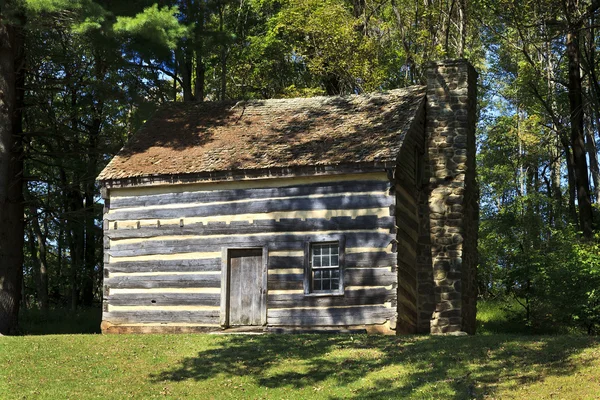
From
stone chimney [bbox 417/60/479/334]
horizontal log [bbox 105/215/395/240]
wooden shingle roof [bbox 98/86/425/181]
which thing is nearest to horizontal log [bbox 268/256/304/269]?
horizontal log [bbox 105/215/395/240]

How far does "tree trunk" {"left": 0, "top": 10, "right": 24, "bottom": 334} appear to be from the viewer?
73.1ft

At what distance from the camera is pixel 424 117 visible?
23.2 m

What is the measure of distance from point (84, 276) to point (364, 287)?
1795 centimetres

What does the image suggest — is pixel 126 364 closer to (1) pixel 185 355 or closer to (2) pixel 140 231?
(1) pixel 185 355

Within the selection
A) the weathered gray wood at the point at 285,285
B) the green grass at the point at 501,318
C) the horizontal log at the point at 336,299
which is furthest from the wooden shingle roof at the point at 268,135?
the green grass at the point at 501,318

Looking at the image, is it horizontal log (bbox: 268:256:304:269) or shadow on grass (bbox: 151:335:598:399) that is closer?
shadow on grass (bbox: 151:335:598:399)

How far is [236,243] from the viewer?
21406 mm

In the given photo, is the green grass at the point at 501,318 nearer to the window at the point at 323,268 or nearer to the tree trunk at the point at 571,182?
the tree trunk at the point at 571,182

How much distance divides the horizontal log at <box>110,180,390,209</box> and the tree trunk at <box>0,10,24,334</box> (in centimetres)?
274

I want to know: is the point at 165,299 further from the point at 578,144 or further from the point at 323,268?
the point at 578,144

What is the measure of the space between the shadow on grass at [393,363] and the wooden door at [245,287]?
9.11 feet

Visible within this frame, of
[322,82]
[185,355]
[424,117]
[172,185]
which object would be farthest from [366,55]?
[185,355]

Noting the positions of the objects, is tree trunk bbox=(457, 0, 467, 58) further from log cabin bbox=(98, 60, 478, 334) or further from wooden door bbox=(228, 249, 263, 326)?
wooden door bbox=(228, 249, 263, 326)

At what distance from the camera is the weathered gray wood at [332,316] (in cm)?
1980
